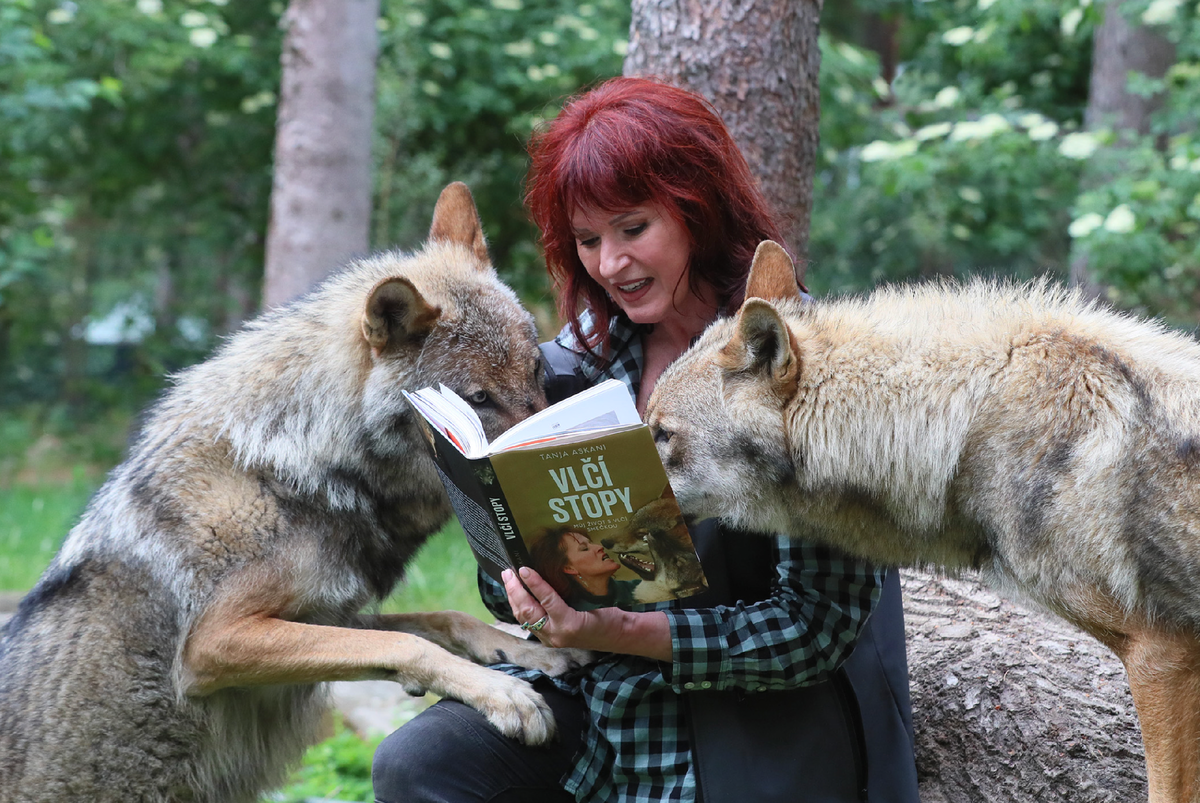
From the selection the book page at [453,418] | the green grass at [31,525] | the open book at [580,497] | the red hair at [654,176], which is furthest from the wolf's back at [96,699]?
the green grass at [31,525]

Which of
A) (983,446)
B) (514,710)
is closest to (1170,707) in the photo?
(983,446)

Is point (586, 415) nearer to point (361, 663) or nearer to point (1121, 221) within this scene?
point (361, 663)

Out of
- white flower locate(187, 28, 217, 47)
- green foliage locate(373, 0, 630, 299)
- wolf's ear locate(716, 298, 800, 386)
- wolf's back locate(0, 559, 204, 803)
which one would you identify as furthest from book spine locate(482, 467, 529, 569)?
white flower locate(187, 28, 217, 47)

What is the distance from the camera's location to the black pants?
2559mm

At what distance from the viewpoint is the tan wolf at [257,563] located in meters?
2.66

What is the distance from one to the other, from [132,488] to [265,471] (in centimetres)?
41

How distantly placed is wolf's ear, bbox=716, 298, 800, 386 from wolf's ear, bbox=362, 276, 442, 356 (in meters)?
0.90

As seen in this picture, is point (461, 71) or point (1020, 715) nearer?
point (1020, 715)

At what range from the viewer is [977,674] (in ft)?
10.8

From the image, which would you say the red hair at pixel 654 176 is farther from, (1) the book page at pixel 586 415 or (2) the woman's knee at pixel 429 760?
(2) the woman's knee at pixel 429 760

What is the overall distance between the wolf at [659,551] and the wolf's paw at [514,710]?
0.54 m

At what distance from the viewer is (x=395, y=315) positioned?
2.82m

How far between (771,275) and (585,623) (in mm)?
1113

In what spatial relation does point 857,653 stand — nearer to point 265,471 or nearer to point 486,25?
point 265,471
